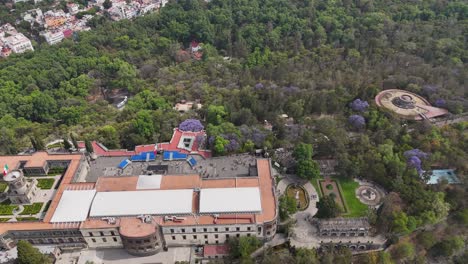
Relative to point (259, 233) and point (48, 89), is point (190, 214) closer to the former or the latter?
point (259, 233)

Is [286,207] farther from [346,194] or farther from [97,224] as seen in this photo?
[97,224]

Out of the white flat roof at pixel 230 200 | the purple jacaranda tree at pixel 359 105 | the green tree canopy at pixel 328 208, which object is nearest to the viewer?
the white flat roof at pixel 230 200

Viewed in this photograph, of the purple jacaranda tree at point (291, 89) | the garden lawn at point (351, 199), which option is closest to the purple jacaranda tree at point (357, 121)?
the garden lawn at point (351, 199)

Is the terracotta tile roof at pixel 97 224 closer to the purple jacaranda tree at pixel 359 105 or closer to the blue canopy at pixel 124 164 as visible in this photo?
the blue canopy at pixel 124 164

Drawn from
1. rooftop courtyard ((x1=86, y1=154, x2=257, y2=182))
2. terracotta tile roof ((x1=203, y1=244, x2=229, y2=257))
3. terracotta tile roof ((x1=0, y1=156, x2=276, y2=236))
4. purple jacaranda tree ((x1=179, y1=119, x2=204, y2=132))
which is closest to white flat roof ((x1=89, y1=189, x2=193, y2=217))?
terracotta tile roof ((x1=0, y1=156, x2=276, y2=236))

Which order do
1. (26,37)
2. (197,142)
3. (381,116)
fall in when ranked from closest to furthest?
(197,142), (381,116), (26,37)

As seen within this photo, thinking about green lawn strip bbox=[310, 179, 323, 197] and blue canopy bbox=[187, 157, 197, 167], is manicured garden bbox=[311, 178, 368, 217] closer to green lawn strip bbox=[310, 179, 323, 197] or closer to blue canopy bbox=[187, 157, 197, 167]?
green lawn strip bbox=[310, 179, 323, 197]

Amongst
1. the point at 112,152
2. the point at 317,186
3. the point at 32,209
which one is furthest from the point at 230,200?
the point at 32,209

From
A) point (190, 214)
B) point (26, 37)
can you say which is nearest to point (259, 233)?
point (190, 214)
